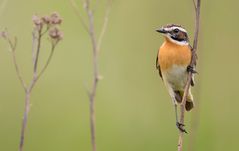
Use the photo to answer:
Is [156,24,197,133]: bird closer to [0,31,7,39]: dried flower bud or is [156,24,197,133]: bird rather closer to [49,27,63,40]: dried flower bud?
[49,27,63,40]: dried flower bud

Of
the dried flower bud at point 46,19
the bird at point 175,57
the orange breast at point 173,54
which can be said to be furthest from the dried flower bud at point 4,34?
the orange breast at point 173,54

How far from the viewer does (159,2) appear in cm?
993

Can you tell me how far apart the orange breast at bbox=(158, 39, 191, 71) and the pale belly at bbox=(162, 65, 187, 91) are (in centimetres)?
4

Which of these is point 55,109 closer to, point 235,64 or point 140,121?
point 140,121

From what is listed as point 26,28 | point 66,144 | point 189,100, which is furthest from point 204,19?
point 26,28

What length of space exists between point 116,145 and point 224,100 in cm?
151

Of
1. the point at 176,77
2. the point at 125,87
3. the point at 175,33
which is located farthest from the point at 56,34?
the point at 125,87

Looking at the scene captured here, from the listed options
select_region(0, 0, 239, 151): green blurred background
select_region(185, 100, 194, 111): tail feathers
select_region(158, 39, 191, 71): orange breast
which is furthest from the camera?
select_region(0, 0, 239, 151): green blurred background

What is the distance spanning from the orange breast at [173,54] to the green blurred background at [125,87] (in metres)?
1.34

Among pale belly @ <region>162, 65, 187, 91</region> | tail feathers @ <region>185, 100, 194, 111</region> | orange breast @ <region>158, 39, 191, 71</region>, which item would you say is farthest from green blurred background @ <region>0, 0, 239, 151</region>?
orange breast @ <region>158, 39, 191, 71</region>

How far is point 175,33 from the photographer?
657 cm

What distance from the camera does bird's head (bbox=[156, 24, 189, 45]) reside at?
6473 millimetres

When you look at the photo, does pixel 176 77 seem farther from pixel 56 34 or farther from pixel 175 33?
pixel 56 34

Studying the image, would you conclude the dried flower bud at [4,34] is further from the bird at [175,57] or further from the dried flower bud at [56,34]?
the bird at [175,57]
